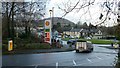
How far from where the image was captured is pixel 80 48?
4028 centimetres

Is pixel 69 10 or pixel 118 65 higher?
pixel 69 10

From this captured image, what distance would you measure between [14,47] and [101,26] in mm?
33457

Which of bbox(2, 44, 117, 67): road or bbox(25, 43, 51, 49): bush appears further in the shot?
bbox(25, 43, 51, 49): bush

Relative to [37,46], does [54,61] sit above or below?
below

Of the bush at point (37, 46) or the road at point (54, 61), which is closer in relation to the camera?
the road at point (54, 61)

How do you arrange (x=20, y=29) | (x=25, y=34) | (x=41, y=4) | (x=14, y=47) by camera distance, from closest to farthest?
(x=14, y=47), (x=41, y=4), (x=25, y=34), (x=20, y=29)

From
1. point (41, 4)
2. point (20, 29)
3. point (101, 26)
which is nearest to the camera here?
point (101, 26)

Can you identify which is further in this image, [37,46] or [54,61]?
[37,46]

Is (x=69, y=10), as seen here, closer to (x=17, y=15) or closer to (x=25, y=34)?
(x=17, y=15)

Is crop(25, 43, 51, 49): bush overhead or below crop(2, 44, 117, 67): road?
overhead

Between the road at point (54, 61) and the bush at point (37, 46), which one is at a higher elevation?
the bush at point (37, 46)

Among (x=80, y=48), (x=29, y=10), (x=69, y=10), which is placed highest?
(x=29, y=10)

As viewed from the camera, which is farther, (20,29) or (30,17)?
(20,29)

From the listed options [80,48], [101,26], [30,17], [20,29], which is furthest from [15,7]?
[101,26]
